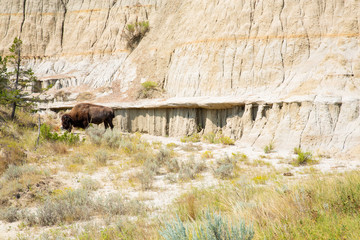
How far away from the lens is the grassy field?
3.47 metres

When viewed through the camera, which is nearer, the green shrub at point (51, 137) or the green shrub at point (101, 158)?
the green shrub at point (101, 158)

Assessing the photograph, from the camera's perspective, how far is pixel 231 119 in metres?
15.3

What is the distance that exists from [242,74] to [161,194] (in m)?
11.2

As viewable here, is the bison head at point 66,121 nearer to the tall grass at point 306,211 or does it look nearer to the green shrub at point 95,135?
the green shrub at point 95,135

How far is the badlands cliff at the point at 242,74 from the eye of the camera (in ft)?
40.1

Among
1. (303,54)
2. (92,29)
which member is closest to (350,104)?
(303,54)

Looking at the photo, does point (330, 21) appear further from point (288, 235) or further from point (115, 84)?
point (115, 84)

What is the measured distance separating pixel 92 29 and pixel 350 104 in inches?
1133

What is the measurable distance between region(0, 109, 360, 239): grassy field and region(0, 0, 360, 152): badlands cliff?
6.11ft

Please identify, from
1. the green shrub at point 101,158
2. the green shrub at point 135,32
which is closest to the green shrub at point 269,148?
the green shrub at point 101,158

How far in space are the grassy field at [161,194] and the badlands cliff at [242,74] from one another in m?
1.86

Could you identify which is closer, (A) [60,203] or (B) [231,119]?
(A) [60,203]

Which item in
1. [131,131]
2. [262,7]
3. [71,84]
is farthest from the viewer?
[71,84]

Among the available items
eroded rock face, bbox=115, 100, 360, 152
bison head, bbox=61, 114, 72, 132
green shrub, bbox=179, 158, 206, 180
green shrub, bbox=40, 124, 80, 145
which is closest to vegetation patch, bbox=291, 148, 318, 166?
eroded rock face, bbox=115, 100, 360, 152
